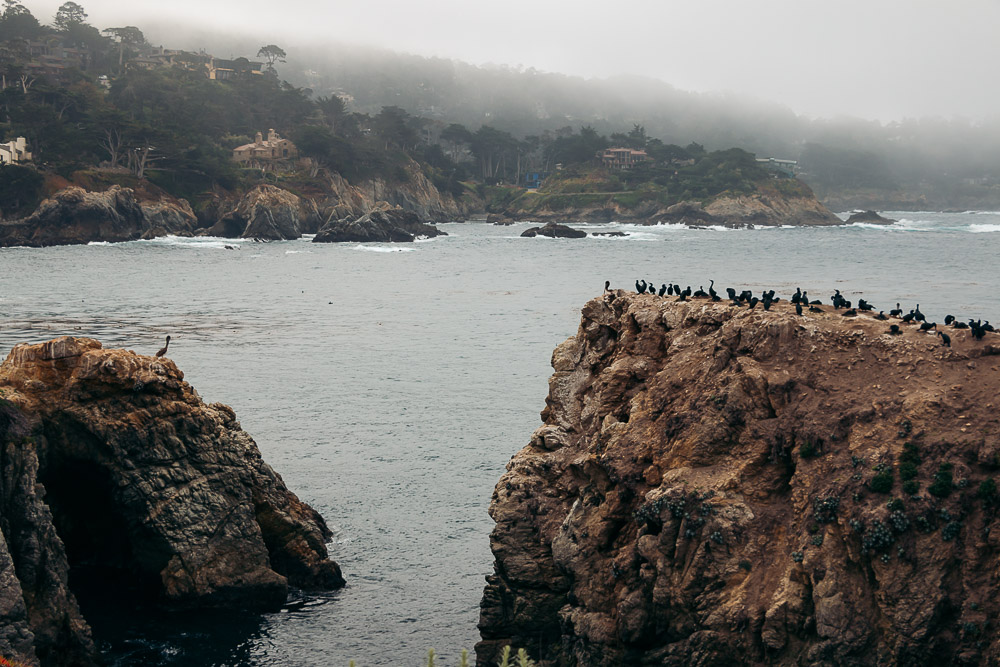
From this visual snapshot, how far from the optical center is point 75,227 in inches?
5994

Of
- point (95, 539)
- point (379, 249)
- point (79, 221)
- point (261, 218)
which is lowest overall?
point (95, 539)

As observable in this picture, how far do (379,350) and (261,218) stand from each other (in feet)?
373

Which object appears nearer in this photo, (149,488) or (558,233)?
(149,488)

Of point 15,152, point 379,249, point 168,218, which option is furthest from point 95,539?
point 15,152

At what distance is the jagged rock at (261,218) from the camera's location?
174250 millimetres

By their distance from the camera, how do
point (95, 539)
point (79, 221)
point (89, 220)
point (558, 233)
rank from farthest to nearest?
point (558, 233), point (89, 220), point (79, 221), point (95, 539)

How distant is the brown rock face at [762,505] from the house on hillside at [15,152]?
150m

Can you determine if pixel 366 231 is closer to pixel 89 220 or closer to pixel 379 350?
pixel 89 220

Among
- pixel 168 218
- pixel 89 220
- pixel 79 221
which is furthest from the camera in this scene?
pixel 168 218

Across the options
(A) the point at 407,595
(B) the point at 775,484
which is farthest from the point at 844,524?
(A) the point at 407,595

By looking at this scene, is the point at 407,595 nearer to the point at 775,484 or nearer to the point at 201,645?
the point at 201,645

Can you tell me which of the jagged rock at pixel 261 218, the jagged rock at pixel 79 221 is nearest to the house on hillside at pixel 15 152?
the jagged rock at pixel 79 221

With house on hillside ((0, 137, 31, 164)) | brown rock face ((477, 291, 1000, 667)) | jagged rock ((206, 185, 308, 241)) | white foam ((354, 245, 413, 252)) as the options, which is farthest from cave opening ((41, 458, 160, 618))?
jagged rock ((206, 185, 308, 241))

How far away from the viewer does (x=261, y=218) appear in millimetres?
174250
